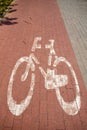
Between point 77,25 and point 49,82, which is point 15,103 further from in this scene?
point 77,25

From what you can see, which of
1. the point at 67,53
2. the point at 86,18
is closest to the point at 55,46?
the point at 67,53

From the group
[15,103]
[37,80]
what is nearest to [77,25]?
[37,80]

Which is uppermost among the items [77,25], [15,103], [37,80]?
[15,103]

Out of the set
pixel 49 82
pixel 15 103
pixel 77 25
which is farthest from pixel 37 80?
pixel 77 25

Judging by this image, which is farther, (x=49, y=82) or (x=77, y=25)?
(x=77, y=25)

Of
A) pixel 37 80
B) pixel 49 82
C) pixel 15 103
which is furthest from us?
pixel 37 80

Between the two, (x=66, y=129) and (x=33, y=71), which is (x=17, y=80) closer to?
(x=33, y=71)

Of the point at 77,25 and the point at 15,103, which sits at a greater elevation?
Answer: the point at 15,103

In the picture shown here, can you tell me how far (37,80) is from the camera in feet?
23.7

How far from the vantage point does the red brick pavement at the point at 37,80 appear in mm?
5492

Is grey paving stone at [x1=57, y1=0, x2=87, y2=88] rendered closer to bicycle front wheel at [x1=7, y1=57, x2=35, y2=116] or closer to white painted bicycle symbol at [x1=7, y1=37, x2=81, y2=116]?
white painted bicycle symbol at [x1=7, y1=37, x2=81, y2=116]

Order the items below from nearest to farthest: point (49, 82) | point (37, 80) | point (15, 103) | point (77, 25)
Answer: point (15, 103) → point (49, 82) → point (37, 80) → point (77, 25)

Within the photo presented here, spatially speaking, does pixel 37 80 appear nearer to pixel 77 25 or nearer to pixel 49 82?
pixel 49 82

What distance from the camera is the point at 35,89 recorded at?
6.74 meters
